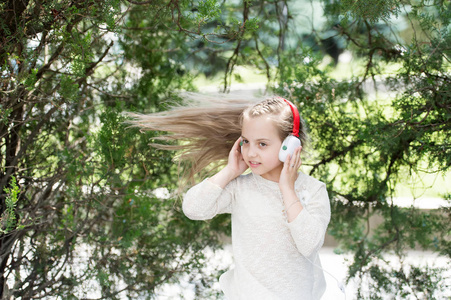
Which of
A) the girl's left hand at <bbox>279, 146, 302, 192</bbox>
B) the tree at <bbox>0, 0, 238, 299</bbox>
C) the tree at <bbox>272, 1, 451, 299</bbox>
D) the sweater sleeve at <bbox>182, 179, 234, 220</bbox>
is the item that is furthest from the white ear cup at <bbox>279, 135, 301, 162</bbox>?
the tree at <bbox>272, 1, 451, 299</bbox>

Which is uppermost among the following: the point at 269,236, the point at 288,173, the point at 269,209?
the point at 288,173

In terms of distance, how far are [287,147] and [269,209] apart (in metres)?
0.26

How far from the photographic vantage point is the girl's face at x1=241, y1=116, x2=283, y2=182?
2.17 m

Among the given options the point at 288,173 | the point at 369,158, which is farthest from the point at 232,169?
the point at 369,158

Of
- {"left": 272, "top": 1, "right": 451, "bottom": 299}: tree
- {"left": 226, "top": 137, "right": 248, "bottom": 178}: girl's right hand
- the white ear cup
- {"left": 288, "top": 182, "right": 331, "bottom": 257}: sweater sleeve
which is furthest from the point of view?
{"left": 272, "top": 1, "right": 451, "bottom": 299}: tree

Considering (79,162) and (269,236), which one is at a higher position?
(79,162)

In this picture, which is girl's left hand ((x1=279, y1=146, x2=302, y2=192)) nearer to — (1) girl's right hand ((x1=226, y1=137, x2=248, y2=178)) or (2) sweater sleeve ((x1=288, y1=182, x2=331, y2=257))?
(2) sweater sleeve ((x1=288, y1=182, x2=331, y2=257))

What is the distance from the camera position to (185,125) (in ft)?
8.43

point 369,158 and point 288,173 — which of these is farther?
point 369,158

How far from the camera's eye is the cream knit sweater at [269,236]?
6.97ft

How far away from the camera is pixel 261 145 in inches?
86.2

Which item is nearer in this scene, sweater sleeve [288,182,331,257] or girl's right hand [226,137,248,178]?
sweater sleeve [288,182,331,257]

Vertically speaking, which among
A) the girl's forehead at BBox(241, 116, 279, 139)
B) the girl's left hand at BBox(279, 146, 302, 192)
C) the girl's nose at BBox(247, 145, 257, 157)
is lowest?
the girl's left hand at BBox(279, 146, 302, 192)

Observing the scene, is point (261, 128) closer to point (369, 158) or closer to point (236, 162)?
point (236, 162)
